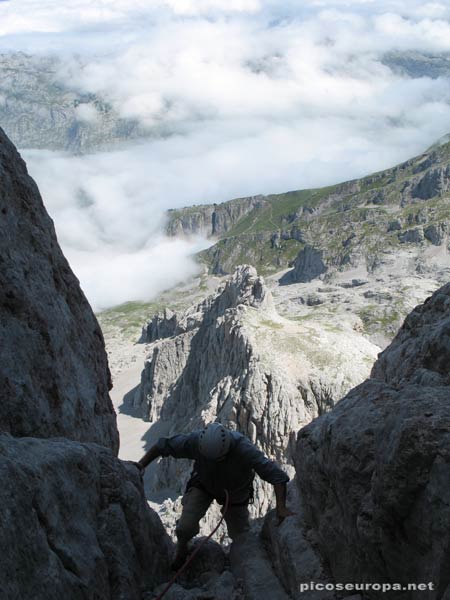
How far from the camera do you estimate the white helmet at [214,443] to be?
47.8 ft

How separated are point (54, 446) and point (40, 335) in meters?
4.65

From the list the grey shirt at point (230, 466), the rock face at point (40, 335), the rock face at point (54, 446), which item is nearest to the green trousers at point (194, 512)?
the grey shirt at point (230, 466)

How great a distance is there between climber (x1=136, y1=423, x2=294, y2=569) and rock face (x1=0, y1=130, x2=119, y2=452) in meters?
3.31

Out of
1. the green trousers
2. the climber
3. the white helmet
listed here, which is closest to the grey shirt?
the climber

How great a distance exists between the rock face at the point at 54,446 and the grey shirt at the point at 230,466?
152 centimetres

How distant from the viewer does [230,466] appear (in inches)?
624

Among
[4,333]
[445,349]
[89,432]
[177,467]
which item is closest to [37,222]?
[4,333]

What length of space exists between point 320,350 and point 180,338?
221 feet

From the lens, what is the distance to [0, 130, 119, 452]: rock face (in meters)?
13.7

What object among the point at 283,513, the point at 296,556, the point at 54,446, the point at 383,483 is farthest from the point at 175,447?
the point at 383,483

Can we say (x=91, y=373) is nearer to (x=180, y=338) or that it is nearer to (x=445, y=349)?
(x=445, y=349)

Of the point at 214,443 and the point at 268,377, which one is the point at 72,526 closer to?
the point at 214,443

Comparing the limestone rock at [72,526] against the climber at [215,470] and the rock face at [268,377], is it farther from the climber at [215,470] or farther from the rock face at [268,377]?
the rock face at [268,377]

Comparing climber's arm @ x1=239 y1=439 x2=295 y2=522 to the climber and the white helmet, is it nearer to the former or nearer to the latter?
the climber
